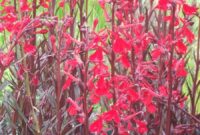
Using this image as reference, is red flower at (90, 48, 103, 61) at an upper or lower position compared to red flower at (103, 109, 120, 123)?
upper

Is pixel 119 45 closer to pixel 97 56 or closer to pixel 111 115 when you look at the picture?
pixel 97 56

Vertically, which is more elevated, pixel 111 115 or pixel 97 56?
pixel 97 56

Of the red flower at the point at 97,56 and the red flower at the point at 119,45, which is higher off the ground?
the red flower at the point at 119,45

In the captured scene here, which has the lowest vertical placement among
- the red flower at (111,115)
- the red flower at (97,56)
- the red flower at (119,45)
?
the red flower at (111,115)

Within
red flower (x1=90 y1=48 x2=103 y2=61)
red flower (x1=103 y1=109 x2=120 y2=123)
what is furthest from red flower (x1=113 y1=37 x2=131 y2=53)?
red flower (x1=103 y1=109 x2=120 y2=123)

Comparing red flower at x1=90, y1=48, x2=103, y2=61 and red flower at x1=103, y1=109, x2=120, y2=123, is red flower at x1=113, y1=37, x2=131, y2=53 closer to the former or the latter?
red flower at x1=90, y1=48, x2=103, y2=61

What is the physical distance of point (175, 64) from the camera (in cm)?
166

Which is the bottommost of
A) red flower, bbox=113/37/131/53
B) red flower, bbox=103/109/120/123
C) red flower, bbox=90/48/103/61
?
red flower, bbox=103/109/120/123

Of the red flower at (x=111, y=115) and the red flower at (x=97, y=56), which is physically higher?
the red flower at (x=97, y=56)

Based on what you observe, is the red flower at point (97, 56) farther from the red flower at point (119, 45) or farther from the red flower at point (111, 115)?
the red flower at point (111, 115)

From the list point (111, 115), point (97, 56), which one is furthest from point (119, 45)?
point (111, 115)

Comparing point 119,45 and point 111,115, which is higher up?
point 119,45

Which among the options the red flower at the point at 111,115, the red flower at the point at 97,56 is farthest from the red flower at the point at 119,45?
the red flower at the point at 111,115

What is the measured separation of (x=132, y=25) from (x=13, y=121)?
2.52ft
